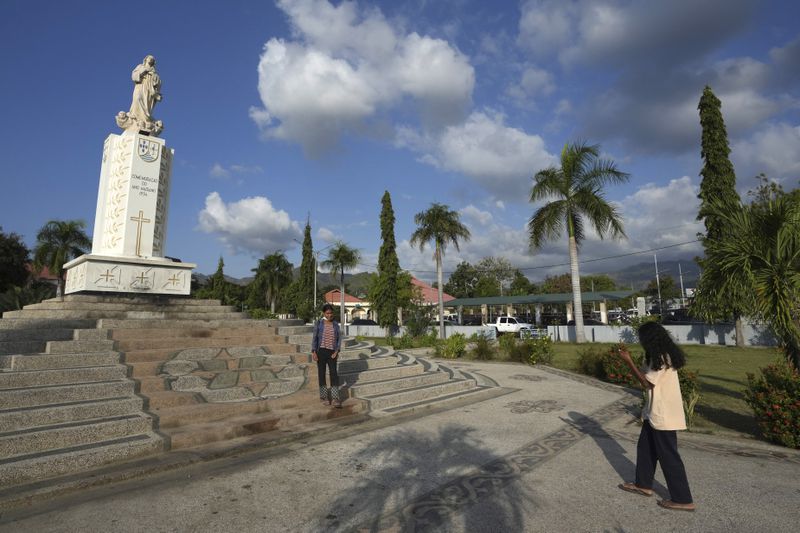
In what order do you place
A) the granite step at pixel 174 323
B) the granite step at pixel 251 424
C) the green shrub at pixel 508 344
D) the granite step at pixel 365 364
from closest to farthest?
1. the granite step at pixel 251 424
2. the granite step at pixel 174 323
3. the granite step at pixel 365 364
4. the green shrub at pixel 508 344

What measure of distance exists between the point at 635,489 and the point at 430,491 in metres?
1.90

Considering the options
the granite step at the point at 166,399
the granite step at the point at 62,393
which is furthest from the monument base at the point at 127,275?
the granite step at the point at 166,399

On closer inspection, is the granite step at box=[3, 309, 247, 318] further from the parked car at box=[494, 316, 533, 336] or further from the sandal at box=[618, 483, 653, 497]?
the parked car at box=[494, 316, 533, 336]

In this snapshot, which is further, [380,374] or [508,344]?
[508,344]

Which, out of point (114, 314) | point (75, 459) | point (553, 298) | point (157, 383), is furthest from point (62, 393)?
point (553, 298)

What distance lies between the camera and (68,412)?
16.4 feet

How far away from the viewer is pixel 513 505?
11.9 feet

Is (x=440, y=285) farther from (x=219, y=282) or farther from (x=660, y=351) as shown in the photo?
(x=219, y=282)

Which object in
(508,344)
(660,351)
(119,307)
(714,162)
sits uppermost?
(714,162)

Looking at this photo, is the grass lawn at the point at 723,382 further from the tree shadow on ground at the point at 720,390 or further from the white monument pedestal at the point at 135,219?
the white monument pedestal at the point at 135,219

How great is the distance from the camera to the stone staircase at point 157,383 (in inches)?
181

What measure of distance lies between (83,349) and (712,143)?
2617cm

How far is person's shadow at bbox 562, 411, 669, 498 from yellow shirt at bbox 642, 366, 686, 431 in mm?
739

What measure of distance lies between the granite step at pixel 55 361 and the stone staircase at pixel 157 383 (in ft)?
0.04
